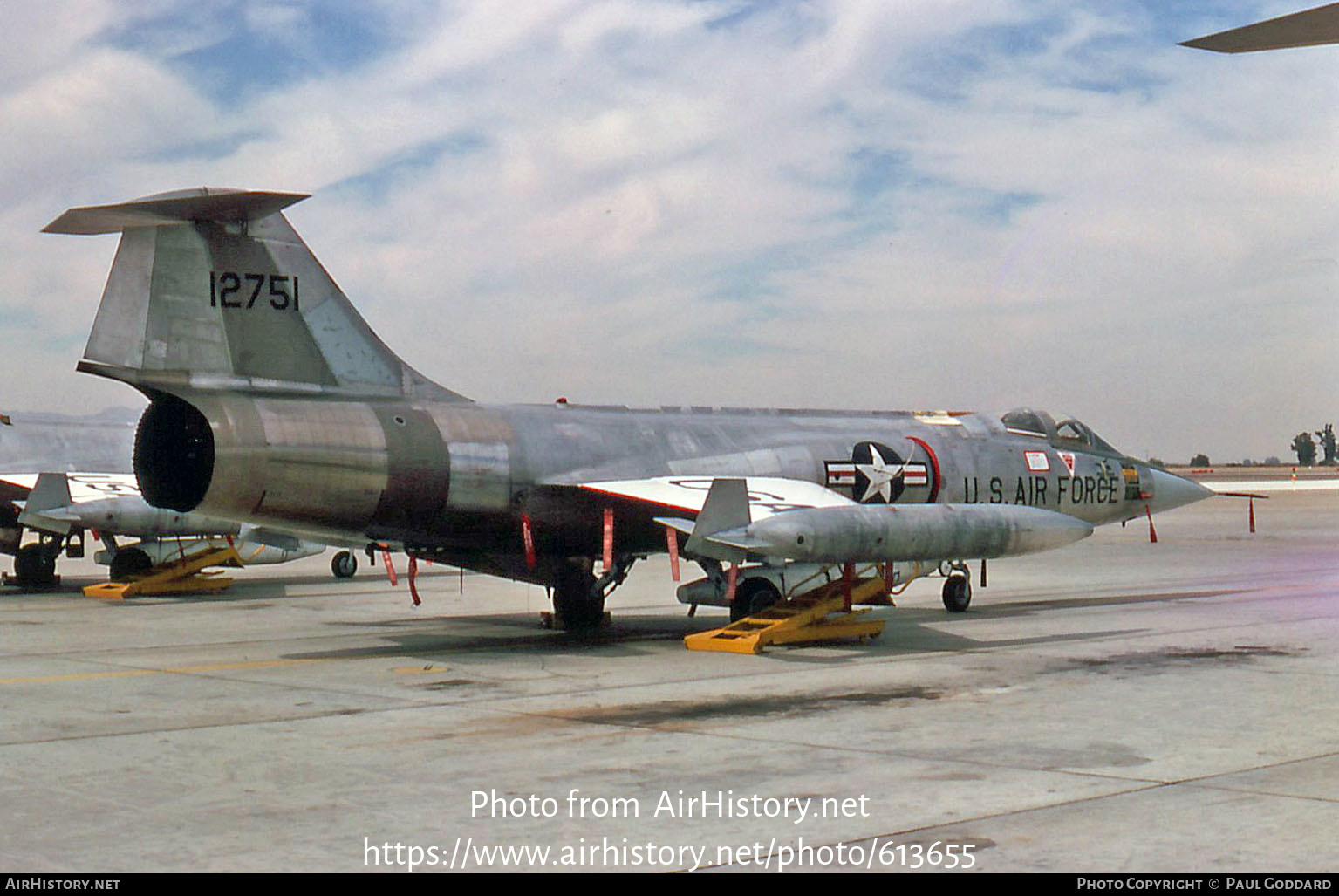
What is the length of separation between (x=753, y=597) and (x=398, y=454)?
14.0 ft

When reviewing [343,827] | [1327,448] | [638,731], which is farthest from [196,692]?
[1327,448]

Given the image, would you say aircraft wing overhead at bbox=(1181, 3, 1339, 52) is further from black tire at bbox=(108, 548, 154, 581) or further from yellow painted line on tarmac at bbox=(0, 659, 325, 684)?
black tire at bbox=(108, 548, 154, 581)

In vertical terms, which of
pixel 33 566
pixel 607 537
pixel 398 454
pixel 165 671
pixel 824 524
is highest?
pixel 398 454

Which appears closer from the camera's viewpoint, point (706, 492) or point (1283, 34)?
point (1283, 34)

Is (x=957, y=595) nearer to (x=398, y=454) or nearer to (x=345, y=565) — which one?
(x=398, y=454)

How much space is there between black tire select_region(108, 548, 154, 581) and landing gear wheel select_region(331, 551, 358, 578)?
3588mm

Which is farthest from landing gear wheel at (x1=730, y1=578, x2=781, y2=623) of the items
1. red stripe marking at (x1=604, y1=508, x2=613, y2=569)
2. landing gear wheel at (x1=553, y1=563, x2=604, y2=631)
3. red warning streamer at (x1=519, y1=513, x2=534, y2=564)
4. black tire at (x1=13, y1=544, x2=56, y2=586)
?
black tire at (x1=13, y1=544, x2=56, y2=586)

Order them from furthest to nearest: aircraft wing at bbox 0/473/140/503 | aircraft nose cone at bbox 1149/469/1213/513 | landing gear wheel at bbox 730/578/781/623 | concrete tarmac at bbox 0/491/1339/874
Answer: aircraft wing at bbox 0/473/140/503, aircraft nose cone at bbox 1149/469/1213/513, landing gear wheel at bbox 730/578/781/623, concrete tarmac at bbox 0/491/1339/874

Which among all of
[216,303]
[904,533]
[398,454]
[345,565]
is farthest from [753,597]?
[345,565]

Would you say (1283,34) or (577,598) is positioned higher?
(1283,34)

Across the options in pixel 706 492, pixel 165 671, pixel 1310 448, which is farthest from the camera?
pixel 1310 448

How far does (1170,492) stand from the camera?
20438mm

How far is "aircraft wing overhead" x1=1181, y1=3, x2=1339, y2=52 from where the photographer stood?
16.7ft

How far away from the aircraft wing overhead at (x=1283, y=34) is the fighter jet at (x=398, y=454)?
779cm
